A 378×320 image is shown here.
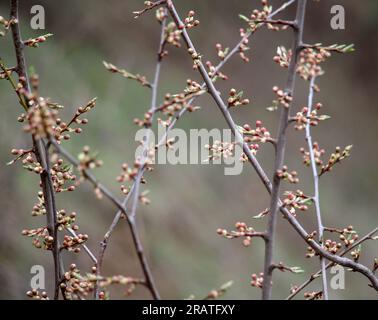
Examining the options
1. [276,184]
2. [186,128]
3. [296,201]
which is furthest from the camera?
[186,128]

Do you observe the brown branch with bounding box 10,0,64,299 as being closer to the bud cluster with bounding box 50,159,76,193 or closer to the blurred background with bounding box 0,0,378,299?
the bud cluster with bounding box 50,159,76,193

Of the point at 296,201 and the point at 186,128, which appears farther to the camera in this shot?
the point at 186,128

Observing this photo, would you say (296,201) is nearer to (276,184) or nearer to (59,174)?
(276,184)

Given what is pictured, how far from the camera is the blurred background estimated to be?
450cm

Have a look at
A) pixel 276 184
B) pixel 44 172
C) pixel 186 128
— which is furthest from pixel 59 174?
pixel 186 128

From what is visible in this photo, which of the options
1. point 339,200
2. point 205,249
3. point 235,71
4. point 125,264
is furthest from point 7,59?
point 339,200

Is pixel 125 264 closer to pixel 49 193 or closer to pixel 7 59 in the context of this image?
pixel 7 59

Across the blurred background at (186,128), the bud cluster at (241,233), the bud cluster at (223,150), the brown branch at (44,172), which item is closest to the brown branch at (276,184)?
the bud cluster at (241,233)

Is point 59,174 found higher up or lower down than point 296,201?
higher up

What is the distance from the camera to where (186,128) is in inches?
238

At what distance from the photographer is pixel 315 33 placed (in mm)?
7875

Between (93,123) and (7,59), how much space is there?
109 cm
